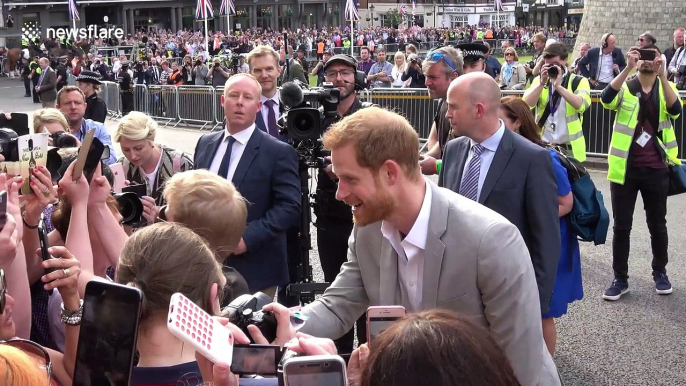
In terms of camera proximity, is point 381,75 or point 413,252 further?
point 381,75

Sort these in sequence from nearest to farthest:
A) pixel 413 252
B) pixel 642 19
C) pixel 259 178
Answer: pixel 413 252, pixel 259 178, pixel 642 19

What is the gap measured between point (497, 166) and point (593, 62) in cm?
1559

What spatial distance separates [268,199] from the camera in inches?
206

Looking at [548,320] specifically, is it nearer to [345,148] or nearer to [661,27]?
[345,148]

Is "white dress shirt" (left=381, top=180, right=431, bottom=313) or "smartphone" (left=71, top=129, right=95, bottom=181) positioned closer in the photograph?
"white dress shirt" (left=381, top=180, right=431, bottom=313)

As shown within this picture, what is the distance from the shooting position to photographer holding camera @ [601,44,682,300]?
6.86 m

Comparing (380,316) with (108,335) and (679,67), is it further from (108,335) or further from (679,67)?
(679,67)

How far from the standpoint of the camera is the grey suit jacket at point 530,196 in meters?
4.35

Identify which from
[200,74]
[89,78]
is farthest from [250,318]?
[200,74]

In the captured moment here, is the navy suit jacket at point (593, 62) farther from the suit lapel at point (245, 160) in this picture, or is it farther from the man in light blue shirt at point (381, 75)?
the suit lapel at point (245, 160)

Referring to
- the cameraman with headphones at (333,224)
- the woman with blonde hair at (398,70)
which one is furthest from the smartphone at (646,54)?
the woman with blonde hair at (398,70)

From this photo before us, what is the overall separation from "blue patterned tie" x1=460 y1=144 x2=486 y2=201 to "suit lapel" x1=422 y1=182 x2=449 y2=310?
1590 mm

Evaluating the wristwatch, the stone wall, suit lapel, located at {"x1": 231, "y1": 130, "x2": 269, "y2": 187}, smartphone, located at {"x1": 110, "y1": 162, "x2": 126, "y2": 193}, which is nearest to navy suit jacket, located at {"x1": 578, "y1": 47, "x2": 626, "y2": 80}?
the stone wall

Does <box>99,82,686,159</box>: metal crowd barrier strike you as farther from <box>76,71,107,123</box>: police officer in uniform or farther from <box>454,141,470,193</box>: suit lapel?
<box>454,141,470,193</box>: suit lapel
